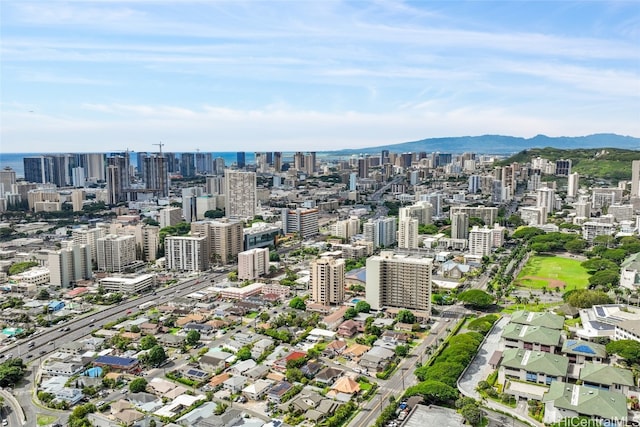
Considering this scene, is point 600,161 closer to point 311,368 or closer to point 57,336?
point 311,368

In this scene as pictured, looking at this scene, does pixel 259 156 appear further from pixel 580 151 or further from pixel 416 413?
pixel 416 413

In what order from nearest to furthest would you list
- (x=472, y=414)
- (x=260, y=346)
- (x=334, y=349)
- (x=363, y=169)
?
1. (x=472, y=414)
2. (x=334, y=349)
3. (x=260, y=346)
4. (x=363, y=169)

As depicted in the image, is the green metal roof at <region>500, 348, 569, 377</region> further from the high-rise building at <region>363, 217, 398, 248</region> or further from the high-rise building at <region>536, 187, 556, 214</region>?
the high-rise building at <region>536, 187, 556, 214</region>

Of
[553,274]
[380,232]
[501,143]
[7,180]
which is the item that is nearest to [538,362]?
[553,274]

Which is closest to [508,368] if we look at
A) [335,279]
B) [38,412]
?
[335,279]

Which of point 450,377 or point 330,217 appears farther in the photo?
point 330,217

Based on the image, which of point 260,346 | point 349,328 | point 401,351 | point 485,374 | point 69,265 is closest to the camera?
point 485,374
